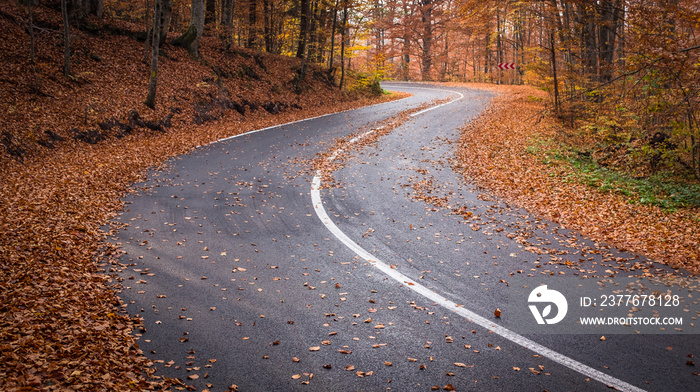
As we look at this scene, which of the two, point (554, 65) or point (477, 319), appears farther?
point (554, 65)

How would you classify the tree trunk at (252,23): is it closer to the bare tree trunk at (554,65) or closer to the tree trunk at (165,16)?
the tree trunk at (165,16)

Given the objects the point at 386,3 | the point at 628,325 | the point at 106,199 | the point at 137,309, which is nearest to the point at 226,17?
the point at 106,199

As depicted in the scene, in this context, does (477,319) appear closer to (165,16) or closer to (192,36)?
(165,16)

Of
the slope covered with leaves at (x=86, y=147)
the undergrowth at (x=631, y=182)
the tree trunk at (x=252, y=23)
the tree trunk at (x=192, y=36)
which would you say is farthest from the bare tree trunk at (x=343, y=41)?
the undergrowth at (x=631, y=182)

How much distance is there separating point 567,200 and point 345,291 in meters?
6.34

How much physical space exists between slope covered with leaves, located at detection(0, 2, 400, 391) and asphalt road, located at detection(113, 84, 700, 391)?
485 millimetres

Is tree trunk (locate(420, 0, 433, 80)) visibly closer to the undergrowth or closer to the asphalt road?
the undergrowth

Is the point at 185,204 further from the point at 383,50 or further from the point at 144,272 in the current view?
the point at 383,50

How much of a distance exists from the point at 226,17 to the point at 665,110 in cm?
1979

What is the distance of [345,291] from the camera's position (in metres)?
5.38

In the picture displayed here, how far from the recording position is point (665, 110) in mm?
8711

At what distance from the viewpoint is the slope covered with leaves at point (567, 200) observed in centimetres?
704

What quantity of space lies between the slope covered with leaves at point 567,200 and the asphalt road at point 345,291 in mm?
804

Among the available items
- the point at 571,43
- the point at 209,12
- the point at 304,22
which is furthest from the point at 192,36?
the point at 571,43
